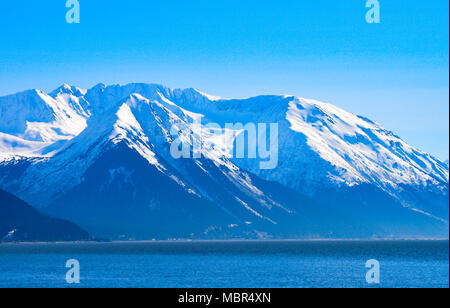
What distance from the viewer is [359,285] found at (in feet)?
582

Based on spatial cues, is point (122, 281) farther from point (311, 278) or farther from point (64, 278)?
point (311, 278)
